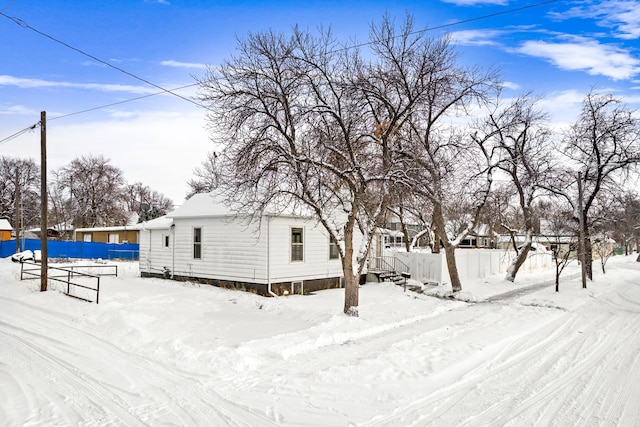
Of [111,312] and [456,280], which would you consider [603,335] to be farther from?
[111,312]

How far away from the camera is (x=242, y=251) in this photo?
727 inches

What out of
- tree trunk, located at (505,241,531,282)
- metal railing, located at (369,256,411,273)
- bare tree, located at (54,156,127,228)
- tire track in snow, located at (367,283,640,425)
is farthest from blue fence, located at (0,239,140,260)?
tire track in snow, located at (367,283,640,425)

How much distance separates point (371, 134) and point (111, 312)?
8.98 m

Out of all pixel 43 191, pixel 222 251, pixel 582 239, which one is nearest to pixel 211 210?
pixel 222 251

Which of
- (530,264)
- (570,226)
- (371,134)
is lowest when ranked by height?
(530,264)

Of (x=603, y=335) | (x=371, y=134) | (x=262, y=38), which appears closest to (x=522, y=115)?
(x=371, y=134)

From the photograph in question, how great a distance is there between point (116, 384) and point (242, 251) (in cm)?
1169

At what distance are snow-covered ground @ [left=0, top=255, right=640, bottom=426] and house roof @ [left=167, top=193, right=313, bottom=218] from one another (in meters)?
4.64

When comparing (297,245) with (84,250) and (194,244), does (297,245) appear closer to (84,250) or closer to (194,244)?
(194,244)

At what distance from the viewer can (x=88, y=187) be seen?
184ft

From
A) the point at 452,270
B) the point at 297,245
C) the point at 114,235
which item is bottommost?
the point at 452,270

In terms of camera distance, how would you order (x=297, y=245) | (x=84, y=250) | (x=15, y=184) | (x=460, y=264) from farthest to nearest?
(x=15, y=184)
(x=84, y=250)
(x=460, y=264)
(x=297, y=245)

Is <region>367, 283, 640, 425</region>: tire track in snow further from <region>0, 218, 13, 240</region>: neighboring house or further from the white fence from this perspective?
<region>0, 218, 13, 240</region>: neighboring house

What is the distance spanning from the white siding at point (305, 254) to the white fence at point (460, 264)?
5.37 meters
